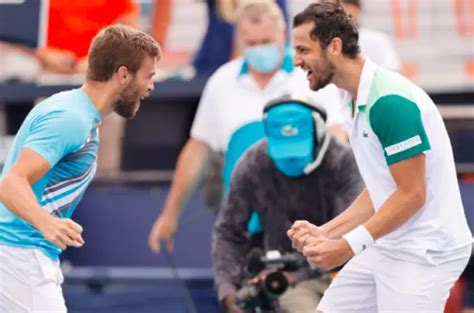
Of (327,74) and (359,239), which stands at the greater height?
(327,74)

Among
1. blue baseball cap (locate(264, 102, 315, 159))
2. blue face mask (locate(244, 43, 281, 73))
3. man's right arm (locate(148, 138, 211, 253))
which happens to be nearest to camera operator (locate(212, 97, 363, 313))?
blue baseball cap (locate(264, 102, 315, 159))

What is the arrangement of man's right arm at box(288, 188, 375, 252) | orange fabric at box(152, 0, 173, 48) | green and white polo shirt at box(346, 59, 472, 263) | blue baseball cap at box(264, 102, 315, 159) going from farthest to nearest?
1. orange fabric at box(152, 0, 173, 48)
2. blue baseball cap at box(264, 102, 315, 159)
3. man's right arm at box(288, 188, 375, 252)
4. green and white polo shirt at box(346, 59, 472, 263)

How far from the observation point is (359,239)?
215 inches

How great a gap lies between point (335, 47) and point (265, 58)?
2386 mm

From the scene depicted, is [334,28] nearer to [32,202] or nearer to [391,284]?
[391,284]

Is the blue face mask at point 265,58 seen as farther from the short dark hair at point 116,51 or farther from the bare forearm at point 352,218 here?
the short dark hair at point 116,51

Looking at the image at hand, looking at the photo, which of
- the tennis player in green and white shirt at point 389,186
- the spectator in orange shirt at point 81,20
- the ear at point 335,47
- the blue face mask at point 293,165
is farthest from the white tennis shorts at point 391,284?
the spectator in orange shirt at point 81,20

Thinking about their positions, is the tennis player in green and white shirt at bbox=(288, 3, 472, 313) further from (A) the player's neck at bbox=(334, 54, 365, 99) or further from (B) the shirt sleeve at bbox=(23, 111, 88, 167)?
(B) the shirt sleeve at bbox=(23, 111, 88, 167)

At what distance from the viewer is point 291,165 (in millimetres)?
7059

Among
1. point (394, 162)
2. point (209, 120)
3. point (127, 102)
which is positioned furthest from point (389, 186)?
point (209, 120)

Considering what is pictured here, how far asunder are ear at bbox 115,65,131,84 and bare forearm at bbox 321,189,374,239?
3.34 ft

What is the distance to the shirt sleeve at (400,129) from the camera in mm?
5406

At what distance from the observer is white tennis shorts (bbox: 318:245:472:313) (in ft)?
18.4

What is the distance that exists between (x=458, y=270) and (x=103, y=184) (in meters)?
4.08
